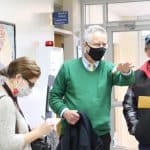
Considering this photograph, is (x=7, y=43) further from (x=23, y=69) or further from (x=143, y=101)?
(x=23, y=69)

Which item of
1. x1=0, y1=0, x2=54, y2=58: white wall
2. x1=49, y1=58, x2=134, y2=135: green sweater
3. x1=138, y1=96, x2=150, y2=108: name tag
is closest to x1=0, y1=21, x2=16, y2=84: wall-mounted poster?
x1=0, y1=0, x2=54, y2=58: white wall

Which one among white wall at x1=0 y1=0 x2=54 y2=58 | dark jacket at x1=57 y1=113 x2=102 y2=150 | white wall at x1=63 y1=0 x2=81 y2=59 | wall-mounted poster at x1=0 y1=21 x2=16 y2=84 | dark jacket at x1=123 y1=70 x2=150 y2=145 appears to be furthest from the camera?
white wall at x1=63 y1=0 x2=81 y2=59

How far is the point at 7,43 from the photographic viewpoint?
390 centimetres

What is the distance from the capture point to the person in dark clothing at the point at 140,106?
9.29ft

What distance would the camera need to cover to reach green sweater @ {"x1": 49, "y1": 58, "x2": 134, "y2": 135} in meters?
2.58

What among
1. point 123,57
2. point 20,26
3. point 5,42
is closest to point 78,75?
point 5,42

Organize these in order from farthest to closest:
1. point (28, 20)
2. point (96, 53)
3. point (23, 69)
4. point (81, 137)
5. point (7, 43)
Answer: point (28, 20)
point (7, 43)
point (96, 53)
point (81, 137)
point (23, 69)

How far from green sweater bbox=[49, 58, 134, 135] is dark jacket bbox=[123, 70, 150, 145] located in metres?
0.29

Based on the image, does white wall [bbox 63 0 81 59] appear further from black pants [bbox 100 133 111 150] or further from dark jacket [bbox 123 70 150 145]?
black pants [bbox 100 133 111 150]

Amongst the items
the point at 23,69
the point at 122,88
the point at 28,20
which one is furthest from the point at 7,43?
the point at 122,88

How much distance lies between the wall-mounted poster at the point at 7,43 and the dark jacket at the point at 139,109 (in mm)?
1333

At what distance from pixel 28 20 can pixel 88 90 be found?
6.80ft

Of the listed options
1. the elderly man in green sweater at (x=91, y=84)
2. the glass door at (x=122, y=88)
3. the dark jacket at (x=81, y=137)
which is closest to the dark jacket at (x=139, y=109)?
the elderly man in green sweater at (x=91, y=84)

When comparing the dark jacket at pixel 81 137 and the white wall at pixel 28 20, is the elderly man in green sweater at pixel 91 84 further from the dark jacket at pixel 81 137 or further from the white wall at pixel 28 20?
the white wall at pixel 28 20
